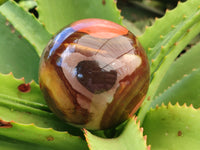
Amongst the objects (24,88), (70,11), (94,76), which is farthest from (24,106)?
(70,11)

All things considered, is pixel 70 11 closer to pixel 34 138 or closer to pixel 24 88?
pixel 24 88

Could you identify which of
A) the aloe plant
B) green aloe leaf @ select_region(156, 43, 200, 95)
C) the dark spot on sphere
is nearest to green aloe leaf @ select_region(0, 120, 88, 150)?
the aloe plant

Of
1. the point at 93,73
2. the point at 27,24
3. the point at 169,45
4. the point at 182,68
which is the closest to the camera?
the point at 93,73

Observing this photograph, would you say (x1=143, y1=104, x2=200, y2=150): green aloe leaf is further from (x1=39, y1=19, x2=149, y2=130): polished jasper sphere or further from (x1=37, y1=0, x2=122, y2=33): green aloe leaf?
(x1=37, y1=0, x2=122, y2=33): green aloe leaf

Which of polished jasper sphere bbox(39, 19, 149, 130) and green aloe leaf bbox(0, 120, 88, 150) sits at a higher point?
polished jasper sphere bbox(39, 19, 149, 130)

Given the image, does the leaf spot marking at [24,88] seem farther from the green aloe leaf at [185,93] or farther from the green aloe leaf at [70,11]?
the green aloe leaf at [185,93]

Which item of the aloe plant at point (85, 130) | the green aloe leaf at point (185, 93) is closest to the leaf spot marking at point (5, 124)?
the aloe plant at point (85, 130)
